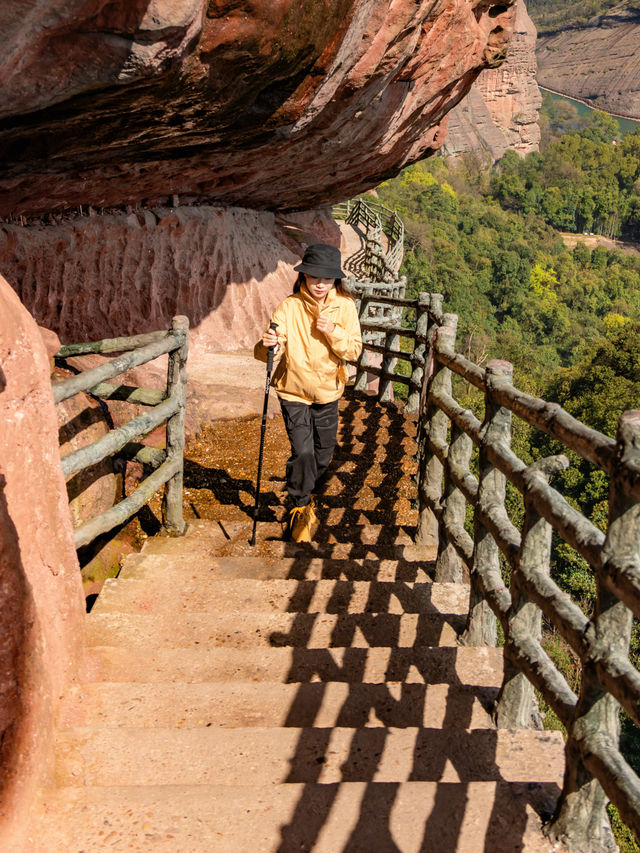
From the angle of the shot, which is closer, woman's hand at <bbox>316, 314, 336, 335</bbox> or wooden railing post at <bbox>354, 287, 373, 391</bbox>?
woman's hand at <bbox>316, 314, 336, 335</bbox>

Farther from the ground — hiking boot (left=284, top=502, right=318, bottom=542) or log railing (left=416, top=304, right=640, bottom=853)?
log railing (left=416, top=304, right=640, bottom=853)

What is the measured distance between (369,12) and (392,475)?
3.70 meters

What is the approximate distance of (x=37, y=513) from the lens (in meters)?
2.56

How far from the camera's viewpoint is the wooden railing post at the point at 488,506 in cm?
317

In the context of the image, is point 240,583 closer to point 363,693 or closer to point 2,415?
point 363,693

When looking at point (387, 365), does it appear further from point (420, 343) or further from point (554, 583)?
point (554, 583)

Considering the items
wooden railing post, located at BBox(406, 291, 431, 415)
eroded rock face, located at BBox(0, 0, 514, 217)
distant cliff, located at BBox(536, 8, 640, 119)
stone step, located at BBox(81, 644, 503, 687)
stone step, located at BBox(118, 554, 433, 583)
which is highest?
distant cliff, located at BBox(536, 8, 640, 119)

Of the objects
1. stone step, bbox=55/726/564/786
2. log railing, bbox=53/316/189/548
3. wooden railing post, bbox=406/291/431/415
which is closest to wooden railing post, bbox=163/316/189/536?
log railing, bbox=53/316/189/548

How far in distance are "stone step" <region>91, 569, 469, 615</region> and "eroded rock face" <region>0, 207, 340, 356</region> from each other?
5.36m

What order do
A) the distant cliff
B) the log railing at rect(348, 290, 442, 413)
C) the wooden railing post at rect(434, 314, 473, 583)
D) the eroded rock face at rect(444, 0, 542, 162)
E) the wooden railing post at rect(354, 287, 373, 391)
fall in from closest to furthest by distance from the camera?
the wooden railing post at rect(434, 314, 473, 583) → the log railing at rect(348, 290, 442, 413) → the wooden railing post at rect(354, 287, 373, 391) → the eroded rock face at rect(444, 0, 542, 162) → the distant cliff

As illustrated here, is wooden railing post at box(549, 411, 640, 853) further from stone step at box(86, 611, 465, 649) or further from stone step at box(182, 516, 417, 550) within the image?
stone step at box(182, 516, 417, 550)

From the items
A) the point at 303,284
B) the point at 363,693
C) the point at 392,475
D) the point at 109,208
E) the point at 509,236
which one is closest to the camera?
the point at 363,693

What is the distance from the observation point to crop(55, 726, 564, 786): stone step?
2.37 metres

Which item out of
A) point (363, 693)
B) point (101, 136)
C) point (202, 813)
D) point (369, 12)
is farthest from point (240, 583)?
point (369, 12)
